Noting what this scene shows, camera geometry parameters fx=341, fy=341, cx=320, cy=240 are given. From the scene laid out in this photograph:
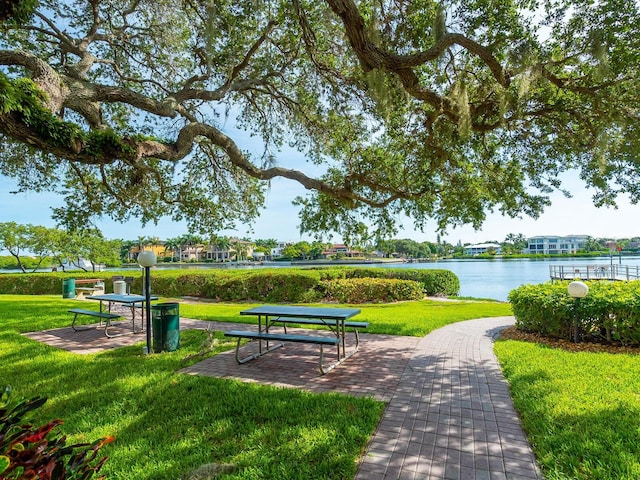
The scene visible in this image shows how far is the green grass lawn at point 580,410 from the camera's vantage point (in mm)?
2701

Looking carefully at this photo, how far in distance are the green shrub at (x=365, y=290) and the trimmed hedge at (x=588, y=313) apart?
7.52 metres

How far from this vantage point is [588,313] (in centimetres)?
658

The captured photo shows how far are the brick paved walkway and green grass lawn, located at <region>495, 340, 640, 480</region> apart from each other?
17 centimetres

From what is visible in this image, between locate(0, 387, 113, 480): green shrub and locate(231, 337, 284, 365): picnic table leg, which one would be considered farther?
locate(231, 337, 284, 365): picnic table leg

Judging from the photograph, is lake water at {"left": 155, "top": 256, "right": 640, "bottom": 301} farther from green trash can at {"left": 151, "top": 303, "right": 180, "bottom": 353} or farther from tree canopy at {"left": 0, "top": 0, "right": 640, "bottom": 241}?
green trash can at {"left": 151, "top": 303, "right": 180, "bottom": 353}

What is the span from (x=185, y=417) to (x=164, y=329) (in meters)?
3.15

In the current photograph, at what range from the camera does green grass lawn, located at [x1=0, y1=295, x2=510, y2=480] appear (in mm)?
2752

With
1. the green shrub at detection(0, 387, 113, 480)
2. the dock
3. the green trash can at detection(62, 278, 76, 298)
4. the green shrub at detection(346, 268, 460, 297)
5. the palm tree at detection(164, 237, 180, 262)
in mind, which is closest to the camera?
the green shrub at detection(0, 387, 113, 480)

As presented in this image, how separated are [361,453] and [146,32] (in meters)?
10.7

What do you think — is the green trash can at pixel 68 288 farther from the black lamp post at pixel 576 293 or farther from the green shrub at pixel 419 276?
the black lamp post at pixel 576 293

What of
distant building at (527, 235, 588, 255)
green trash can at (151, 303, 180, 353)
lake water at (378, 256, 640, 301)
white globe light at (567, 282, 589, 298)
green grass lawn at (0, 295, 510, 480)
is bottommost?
lake water at (378, 256, 640, 301)

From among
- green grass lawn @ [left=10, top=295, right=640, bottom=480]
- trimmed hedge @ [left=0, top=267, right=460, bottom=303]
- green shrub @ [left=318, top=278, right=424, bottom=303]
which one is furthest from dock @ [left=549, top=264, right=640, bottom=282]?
green grass lawn @ [left=10, top=295, right=640, bottom=480]

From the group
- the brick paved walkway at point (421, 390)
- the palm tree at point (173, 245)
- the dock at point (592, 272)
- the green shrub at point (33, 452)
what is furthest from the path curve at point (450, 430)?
the palm tree at point (173, 245)

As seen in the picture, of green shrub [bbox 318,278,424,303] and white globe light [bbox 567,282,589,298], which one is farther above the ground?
white globe light [bbox 567,282,589,298]
